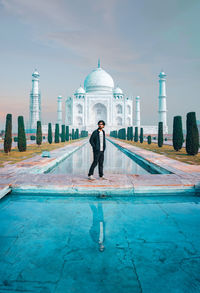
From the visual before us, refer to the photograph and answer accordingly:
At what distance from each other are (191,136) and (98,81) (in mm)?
49279

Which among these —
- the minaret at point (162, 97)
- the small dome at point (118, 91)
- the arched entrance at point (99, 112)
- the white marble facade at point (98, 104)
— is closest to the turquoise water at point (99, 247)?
the minaret at point (162, 97)

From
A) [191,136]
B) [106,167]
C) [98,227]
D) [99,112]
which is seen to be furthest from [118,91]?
[98,227]

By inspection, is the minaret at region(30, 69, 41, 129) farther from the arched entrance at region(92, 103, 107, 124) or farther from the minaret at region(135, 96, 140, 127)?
the minaret at region(135, 96, 140, 127)

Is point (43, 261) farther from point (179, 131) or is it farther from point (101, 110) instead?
point (101, 110)

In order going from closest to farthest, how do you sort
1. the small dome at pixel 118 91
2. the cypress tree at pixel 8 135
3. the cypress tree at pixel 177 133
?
the cypress tree at pixel 8 135
the cypress tree at pixel 177 133
the small dome at pixel 118 91

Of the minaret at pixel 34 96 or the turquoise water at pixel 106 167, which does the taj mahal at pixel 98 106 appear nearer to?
the minaret at pixel 34 96

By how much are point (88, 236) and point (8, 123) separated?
10194 mm

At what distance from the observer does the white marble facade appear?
5484 centimetres

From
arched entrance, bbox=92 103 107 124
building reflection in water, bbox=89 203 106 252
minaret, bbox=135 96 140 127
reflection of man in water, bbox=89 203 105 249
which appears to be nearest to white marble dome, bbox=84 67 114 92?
arched entrance, bbox=92 103 107 124

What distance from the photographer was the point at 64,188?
3.78 m

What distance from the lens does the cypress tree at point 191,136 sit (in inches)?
404

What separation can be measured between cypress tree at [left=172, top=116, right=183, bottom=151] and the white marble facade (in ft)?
133

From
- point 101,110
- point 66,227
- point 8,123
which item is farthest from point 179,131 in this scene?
point 101,110

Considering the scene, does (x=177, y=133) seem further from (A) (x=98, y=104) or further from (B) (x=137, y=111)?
(B) (x=137, y=111)
